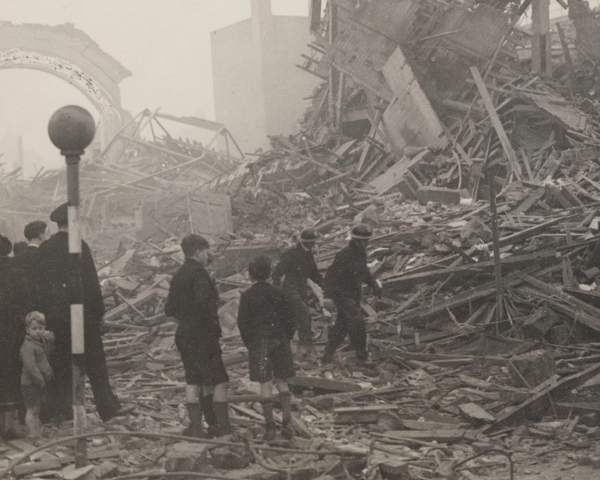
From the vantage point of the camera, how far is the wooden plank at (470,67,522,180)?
639 inches

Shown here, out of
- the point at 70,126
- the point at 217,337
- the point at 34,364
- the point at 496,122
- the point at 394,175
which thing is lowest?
the point at 34,364

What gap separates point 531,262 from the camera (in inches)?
380

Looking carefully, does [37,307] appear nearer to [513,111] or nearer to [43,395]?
[43,395]

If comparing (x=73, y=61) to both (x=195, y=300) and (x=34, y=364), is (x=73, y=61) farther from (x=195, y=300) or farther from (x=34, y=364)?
(x=195, y=300)

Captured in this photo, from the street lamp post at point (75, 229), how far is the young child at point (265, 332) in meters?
1.55

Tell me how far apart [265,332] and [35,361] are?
80.3 inches

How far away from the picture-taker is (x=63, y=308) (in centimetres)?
588

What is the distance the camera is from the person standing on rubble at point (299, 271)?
8695mm

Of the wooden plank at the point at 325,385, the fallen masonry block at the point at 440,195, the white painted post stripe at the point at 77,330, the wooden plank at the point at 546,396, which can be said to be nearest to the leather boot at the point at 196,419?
the white painted post stripe at the point at 77,330

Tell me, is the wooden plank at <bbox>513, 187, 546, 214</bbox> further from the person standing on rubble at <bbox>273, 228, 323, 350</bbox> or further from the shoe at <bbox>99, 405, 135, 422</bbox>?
Result: the shoe at <bbox>99, 405, 135, 422</bbox>

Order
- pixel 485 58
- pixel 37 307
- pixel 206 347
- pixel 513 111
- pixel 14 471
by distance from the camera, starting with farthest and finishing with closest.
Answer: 1. pixel 485 58
2. pixel 513 111
3. pixel 37 307
4. pixel 206 347
5. pixel 14 471

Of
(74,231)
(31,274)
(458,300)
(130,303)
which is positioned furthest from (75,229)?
(130,303)

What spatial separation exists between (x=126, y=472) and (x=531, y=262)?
6.87m

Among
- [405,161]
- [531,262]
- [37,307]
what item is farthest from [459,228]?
[37,307]
